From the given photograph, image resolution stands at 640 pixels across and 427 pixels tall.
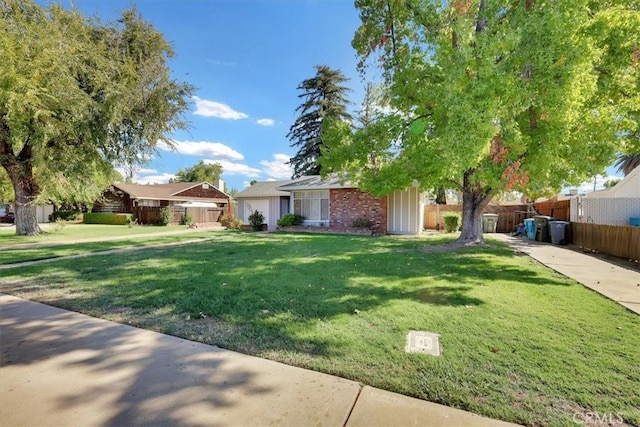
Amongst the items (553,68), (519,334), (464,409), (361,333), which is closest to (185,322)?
(361,333)

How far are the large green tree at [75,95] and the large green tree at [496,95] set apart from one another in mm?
9794

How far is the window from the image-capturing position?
19.6 metres

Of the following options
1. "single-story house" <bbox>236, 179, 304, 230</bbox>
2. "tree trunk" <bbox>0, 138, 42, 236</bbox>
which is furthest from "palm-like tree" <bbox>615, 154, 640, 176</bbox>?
"tree trunk" <bbox>0, 138, 42, 236</bbox>

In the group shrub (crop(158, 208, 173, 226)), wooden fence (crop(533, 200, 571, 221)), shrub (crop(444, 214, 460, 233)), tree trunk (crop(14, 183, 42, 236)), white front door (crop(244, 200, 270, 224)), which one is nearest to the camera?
tree trunk (crop(14, 183, 42, 236))

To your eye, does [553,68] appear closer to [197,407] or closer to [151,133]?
[197,407]

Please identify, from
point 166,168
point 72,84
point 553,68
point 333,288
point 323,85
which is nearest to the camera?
point 333,288

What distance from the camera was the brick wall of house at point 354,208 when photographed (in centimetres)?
1772

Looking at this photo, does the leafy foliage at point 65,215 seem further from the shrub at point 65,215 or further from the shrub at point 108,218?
the shrub at point 108,218

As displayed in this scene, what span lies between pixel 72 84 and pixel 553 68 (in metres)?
16.6

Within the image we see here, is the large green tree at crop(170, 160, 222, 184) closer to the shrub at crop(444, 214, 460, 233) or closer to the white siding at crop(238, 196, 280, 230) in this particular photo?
the white siding at crop(238, 196, 280, 230)

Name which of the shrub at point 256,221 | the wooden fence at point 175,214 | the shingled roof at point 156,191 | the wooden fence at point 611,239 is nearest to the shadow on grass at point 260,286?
the wooden fence at point 611,239

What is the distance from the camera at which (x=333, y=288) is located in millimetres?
5820

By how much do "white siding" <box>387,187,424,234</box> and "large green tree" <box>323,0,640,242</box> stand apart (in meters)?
5.34

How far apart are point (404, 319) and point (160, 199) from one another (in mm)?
30874
